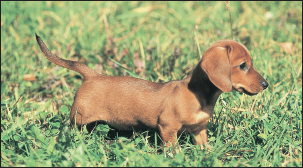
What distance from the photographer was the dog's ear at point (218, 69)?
3.08 metres

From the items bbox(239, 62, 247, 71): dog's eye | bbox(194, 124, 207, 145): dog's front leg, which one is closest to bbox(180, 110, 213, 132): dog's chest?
bbox(194, 124, 207, 145): dog's front leg

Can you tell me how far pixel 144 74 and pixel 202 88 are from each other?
5.65ft

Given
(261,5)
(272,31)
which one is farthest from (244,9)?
(272,31)

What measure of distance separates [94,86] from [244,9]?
466cm

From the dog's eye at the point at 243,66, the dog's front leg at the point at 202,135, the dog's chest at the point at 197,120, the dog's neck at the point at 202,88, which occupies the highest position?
the dog's eye at the point at 243,66

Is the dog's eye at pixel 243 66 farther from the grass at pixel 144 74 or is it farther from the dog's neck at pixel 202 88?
the grass at pixel 144 74

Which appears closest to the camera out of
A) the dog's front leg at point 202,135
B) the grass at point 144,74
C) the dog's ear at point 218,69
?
the dog's ear at point 218,69

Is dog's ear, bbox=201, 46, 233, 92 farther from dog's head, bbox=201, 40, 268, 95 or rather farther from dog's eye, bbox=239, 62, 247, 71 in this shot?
dog's eye, bbox=239, 62, 247, 71

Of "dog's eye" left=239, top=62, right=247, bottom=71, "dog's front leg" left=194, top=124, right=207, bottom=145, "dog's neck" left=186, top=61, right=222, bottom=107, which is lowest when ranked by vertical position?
"dog's front leg" left=194, top=124, right=207, bottom=145

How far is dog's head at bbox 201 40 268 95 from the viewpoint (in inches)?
122

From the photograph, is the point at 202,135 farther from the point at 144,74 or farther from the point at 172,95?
the point at 144,74

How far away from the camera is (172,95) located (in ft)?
11.3

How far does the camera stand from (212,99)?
3436mm

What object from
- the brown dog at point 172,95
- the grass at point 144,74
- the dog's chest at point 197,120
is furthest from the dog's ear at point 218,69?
the grass at point 144,74
